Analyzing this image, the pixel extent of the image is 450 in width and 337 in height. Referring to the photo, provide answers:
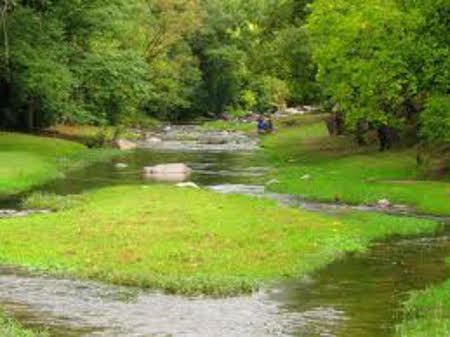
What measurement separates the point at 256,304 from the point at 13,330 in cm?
590

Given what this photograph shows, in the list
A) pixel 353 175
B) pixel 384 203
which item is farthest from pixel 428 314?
pixel 353 175

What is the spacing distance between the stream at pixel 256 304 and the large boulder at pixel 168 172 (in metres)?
21.1

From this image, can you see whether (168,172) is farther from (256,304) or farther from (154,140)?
(256,304)

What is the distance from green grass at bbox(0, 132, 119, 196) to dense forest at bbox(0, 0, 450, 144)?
2478mm

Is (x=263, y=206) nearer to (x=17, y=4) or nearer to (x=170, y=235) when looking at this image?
(x=170, y=235)

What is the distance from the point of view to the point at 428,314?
58.1ft

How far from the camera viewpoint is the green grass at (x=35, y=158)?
39.7m

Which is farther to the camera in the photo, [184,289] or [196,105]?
→ [196,105]

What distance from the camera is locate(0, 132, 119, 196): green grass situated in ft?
130

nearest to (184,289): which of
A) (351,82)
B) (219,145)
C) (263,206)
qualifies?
(263,206)

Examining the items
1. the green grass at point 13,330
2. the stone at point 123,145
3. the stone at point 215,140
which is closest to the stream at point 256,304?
the green grass at point 13,330

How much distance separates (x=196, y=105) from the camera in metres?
114

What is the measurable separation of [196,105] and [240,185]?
72.3 m

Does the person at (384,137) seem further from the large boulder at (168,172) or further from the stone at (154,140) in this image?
the stone at (154,140)
